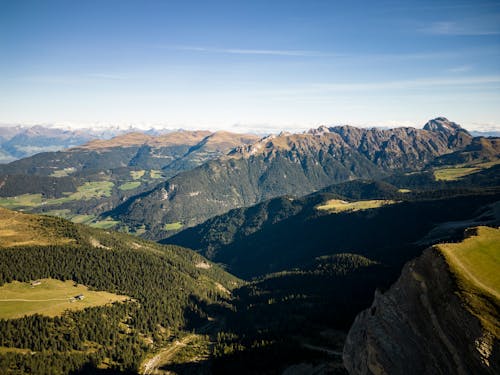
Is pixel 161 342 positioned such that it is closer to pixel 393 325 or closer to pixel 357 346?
pixel 357 346

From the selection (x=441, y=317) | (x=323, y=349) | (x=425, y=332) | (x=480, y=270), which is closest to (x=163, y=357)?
(x=323, y=349)

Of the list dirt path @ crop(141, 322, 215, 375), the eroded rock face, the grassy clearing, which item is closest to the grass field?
dirt path @ crop(141, 322, 215, 375)

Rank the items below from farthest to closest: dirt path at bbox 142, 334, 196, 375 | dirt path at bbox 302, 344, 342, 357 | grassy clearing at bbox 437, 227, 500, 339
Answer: dirt path at bbox 142, 334, 196, 375 → dirt path at bbox 302, 344, 342, 357 → grassy clearing at bbox 437, 227, 500, 339

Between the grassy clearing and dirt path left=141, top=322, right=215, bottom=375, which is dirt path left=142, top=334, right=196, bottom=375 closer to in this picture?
dirt path left=141, top=322, right=215, bottom=375

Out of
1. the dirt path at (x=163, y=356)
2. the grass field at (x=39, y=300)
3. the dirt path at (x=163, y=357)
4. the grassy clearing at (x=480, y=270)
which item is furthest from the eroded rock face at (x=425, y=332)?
the grass field at (x=39, y=300)

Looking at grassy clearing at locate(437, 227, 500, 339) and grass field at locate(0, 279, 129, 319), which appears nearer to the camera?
grassy clearing at locate(437, 227, 500, 339)

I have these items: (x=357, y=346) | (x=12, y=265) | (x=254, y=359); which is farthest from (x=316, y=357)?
(x=12, y=265)

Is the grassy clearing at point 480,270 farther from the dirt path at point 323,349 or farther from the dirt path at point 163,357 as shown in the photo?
the dirt path at point 163,357

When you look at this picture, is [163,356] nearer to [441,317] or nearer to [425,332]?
[425,332]

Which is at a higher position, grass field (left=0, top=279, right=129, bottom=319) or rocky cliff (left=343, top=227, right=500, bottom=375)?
rocky cliff (left=343, top=227, right=500, bottom=375)
